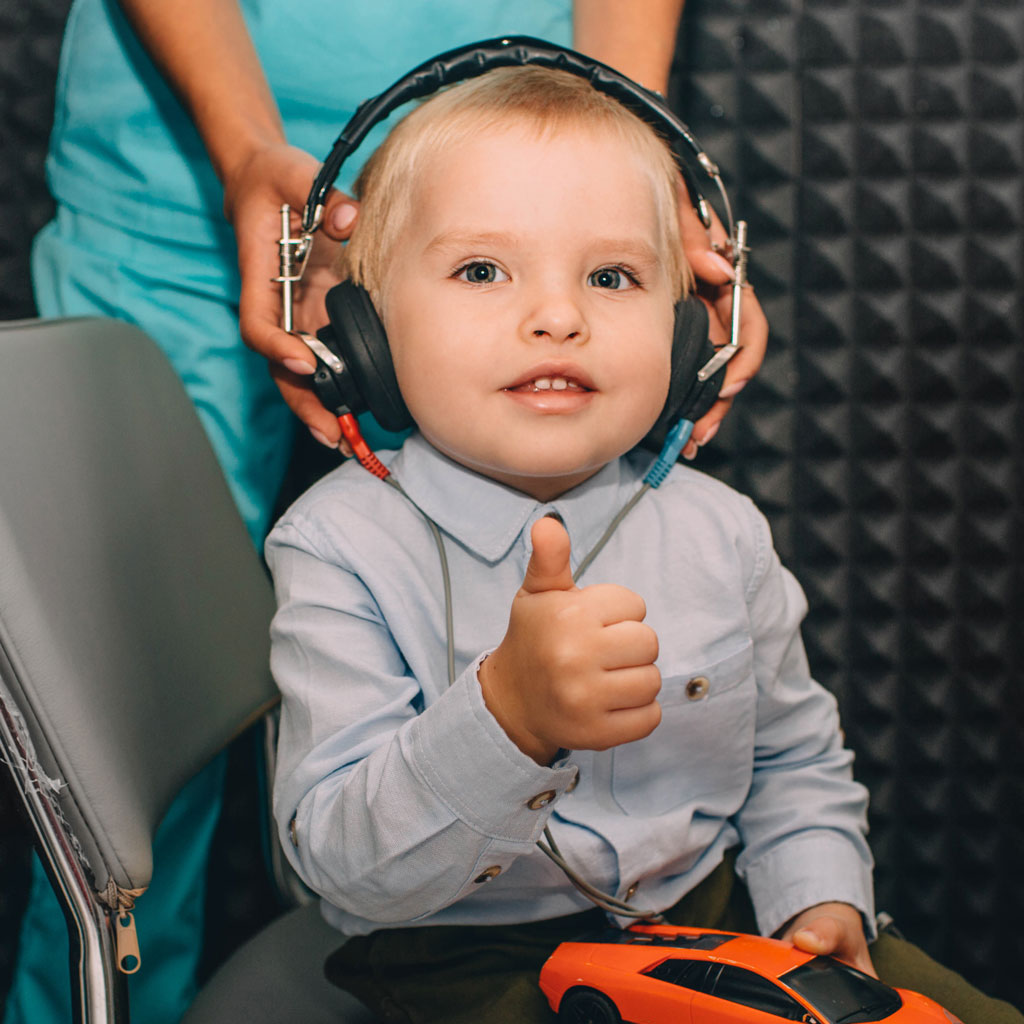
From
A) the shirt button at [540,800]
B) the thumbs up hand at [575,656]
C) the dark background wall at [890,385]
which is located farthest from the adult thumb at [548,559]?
the dark background wall at [890,385]

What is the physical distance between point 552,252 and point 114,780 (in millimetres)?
465

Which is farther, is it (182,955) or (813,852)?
(182,955)

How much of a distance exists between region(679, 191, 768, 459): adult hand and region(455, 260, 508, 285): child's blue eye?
230 millimetres

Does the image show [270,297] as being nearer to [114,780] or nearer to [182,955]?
[114,780]

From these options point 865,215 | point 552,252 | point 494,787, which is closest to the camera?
point 494,787

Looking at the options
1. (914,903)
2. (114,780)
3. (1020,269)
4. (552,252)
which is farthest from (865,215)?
(114,780)

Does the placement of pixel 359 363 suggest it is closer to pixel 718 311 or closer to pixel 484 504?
pixel 484 504

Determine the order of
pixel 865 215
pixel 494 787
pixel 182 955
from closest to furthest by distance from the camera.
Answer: pixel 494 787
pixel 182 955
pixel 865 215

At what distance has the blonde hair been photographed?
27.9 inches

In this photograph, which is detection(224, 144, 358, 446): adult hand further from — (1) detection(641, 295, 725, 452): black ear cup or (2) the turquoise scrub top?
(1) detection(641, 295, 725, 452): black ear cup

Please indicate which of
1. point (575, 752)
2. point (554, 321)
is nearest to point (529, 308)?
point (554, 321)

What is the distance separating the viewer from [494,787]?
53 centimetres

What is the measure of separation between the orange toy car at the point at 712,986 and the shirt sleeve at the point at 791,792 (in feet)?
0.53

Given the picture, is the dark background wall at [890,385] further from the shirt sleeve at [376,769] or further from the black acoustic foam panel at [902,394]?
the shirt sleeve at [376,769]
